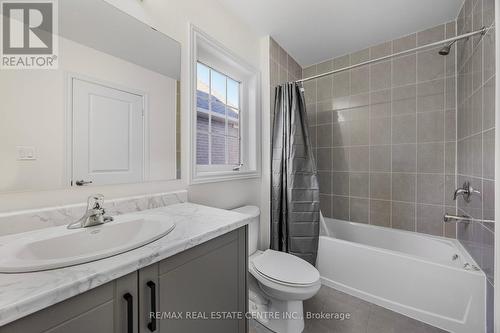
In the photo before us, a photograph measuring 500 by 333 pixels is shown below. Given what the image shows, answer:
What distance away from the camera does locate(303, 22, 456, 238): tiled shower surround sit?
1870 mm

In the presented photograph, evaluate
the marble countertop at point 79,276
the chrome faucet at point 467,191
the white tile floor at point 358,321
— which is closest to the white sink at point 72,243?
the marble countertop at point 79,276

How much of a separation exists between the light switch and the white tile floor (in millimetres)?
1556

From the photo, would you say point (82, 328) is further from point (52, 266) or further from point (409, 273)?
point (409, 273)

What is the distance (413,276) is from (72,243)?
2.04m

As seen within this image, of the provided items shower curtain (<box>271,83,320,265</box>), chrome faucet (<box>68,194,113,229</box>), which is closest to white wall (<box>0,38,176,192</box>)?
chrome faucet (<box>68,194,113,229</box>)

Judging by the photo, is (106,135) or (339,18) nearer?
(106,135)

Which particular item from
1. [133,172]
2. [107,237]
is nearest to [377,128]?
[133,172]

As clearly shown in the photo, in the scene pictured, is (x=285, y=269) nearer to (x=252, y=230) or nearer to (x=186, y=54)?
(x=252, y=230)

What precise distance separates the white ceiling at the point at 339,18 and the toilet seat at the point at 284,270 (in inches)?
76.2

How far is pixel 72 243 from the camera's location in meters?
0.73

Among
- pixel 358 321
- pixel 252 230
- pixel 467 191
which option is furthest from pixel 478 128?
pixel 252 230

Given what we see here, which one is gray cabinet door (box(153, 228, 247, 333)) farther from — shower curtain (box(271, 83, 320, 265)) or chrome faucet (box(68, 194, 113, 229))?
shower curtain (box(271, 83, 320, 265))

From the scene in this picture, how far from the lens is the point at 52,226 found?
790 millimetres

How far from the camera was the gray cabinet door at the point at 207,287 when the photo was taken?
2.18ft
